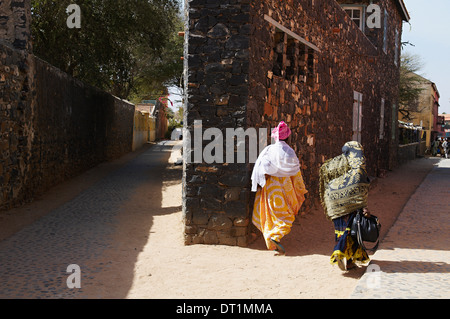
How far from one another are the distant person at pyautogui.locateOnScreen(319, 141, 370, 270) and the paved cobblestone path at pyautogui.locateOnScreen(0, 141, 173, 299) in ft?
8.69

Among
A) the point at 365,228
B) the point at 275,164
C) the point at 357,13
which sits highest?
the point at 357,13

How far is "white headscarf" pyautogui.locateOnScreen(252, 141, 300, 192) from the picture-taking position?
6332 mm

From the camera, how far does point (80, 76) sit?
16.8 m

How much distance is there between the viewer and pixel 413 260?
5781mm

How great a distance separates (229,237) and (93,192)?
17.7 feet

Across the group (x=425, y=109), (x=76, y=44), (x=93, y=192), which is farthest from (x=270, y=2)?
(x=425, y=109)

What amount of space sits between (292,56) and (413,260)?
394cm

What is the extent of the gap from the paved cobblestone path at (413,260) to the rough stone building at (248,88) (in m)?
1.88

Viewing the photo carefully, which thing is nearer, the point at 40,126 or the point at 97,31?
the point at 40,126

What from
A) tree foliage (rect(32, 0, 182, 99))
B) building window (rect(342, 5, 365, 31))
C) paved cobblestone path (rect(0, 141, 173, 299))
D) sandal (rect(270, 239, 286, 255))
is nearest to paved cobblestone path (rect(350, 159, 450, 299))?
sandal (rect(270, 239, 286, 255))
